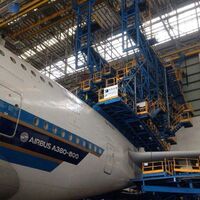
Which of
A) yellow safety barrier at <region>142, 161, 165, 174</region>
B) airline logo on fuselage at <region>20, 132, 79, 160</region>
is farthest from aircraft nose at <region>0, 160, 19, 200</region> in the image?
yellow safety barrier at <region>142, 161, 165, 174</region>

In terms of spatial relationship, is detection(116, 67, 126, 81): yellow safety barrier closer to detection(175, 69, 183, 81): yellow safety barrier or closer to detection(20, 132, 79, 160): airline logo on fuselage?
detection(20, 132, 79, 160): airline logo on fuselage

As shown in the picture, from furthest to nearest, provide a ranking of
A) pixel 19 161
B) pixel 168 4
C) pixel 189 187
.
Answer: pixel 168 4 < pixel 189 187 < pixel 19 161

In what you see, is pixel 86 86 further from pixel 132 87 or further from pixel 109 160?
pixel 109 160

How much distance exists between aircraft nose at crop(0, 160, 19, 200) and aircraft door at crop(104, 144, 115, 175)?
652 centimetres

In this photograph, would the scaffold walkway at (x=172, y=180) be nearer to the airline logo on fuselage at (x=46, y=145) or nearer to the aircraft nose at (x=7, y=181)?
the airline logo on fuselage at (x=46, y=145)

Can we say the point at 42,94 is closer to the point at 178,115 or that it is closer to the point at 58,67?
the point at 178,115

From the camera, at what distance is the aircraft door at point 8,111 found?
8688 millimetres

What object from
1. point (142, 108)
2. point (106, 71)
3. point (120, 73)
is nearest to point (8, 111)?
point (142, 108)

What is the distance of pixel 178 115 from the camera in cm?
2884

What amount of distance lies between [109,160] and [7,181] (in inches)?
292

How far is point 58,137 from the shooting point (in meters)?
11.2

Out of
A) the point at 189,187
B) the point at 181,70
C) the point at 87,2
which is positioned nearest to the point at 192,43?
the point at 181,70

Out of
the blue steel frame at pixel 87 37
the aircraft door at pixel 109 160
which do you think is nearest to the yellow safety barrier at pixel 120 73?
the blue steel frame at pixel 87 37

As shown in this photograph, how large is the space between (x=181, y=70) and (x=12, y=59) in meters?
25.3
